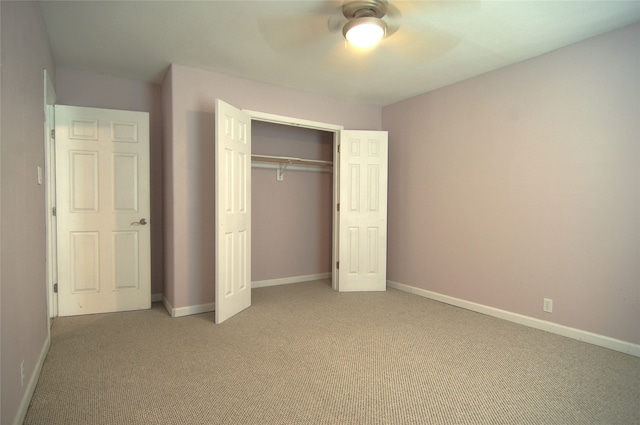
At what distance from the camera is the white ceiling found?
2.38 m

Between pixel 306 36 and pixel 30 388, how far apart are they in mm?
2962

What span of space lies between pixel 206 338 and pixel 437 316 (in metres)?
2.17

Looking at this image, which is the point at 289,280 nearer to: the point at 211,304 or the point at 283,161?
the point at 211,304

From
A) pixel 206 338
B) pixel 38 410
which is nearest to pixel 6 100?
pixel 38 410

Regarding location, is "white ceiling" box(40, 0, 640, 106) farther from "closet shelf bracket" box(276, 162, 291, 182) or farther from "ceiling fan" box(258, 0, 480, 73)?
"closet shelf bracket" box(276, 162, 291, 182)

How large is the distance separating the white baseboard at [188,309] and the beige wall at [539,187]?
2.44 meters

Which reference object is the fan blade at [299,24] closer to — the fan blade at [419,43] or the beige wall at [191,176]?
the fan blade at [419,43]

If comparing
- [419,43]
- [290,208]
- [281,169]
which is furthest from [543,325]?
[281,169]

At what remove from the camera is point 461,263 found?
375 cm

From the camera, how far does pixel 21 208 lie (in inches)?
72.2

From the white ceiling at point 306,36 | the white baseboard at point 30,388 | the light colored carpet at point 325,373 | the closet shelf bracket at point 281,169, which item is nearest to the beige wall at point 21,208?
the white baseboard at point 30,388

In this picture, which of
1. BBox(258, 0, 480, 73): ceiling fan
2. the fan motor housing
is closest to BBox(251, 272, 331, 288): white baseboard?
BBox(258, 0, 480, 73): ceiling fan

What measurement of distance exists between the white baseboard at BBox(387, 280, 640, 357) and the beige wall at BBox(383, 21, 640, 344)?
0.05m

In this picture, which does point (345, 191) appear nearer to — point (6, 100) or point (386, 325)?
point (386, 325)
